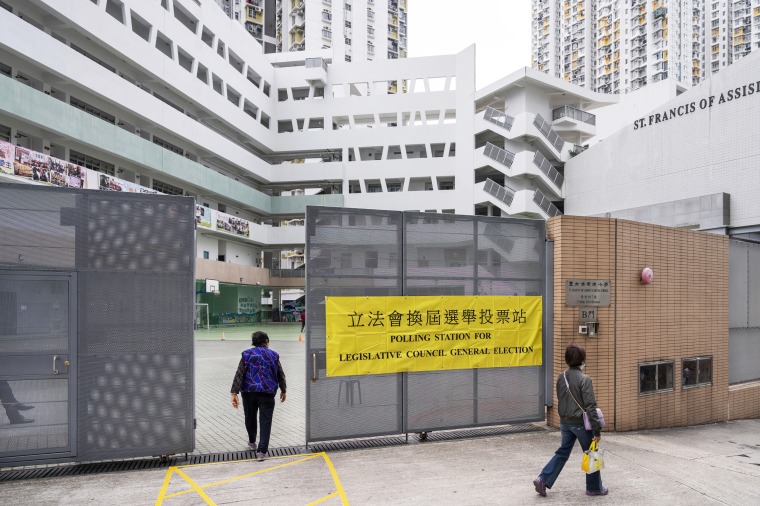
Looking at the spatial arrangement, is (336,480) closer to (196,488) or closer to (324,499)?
(324,499)

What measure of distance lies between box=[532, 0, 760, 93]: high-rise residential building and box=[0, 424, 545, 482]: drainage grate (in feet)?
323

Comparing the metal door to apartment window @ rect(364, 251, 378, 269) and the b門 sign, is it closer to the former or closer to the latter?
apartment window @ rect(364, 251, 378, 269)

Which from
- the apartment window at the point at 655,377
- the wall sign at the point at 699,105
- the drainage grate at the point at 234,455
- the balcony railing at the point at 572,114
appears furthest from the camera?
the balcony railing at the point at 572,114

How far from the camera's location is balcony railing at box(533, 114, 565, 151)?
138ft

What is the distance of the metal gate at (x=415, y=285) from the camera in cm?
744

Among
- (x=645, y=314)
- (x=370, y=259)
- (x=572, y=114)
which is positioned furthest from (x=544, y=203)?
(x=370, y=259)

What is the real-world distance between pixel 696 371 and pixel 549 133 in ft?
117

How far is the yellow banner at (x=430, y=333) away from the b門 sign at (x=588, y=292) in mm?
531

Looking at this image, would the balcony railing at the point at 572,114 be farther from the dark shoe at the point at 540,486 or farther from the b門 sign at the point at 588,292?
the dark shoe at the point at 540,486

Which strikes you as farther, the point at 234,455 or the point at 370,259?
the point at 370,259

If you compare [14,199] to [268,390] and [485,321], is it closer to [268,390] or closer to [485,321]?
[268,390]

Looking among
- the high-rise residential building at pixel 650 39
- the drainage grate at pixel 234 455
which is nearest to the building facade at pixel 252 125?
the drainage grate at pixel 234 455

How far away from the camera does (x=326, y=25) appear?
83.1 metres

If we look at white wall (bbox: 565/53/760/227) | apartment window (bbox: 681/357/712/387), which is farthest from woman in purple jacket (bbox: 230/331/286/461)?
white wall (bbox: 565/53/760/227)
